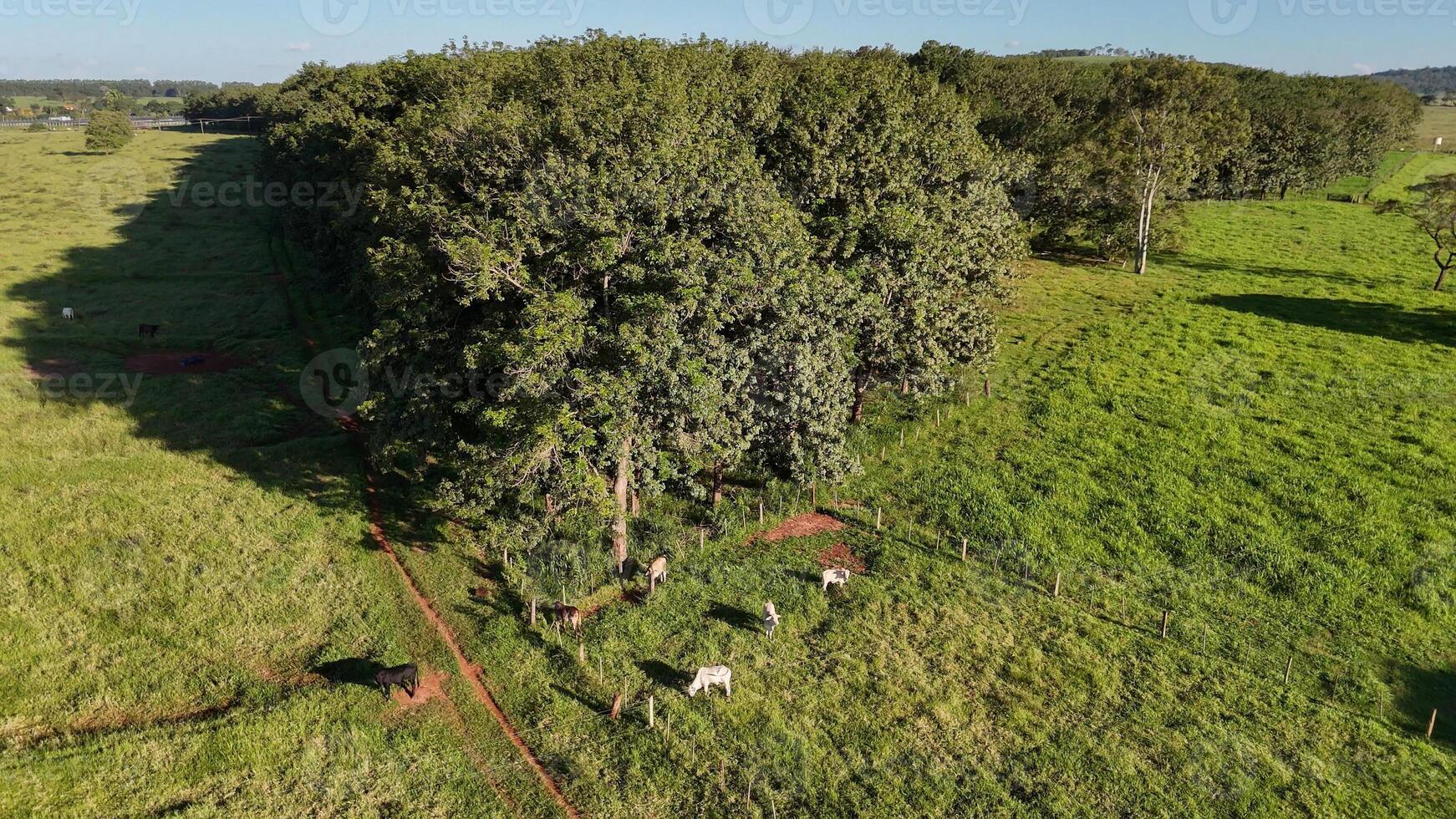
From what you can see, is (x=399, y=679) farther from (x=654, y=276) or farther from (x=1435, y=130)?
(x=1435, y=130)

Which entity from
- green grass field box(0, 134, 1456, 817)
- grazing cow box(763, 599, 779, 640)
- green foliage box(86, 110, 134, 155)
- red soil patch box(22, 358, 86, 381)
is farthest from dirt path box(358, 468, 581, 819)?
green foliage box(86, 110, 134, 155)

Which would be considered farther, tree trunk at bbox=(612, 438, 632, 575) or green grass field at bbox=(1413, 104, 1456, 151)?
green grass field at bbox=(1413, 104, 1456, 151)

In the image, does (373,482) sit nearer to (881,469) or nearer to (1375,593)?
(881,469)

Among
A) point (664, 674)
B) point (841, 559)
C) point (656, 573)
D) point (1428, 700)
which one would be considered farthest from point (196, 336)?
point (1428, 700)

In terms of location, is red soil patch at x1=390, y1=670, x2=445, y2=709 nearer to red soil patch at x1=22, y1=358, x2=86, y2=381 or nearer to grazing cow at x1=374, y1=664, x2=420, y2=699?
grazing cow at x1=374, y1=664, x2=420, y2=699

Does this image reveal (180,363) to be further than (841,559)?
Yes

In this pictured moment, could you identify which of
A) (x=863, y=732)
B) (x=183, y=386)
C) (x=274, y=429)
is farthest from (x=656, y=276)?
→ (x=183, y=386)

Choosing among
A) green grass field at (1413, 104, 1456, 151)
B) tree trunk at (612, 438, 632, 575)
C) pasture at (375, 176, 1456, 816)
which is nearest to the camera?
pasture at (375, 176, 1456, 816)
